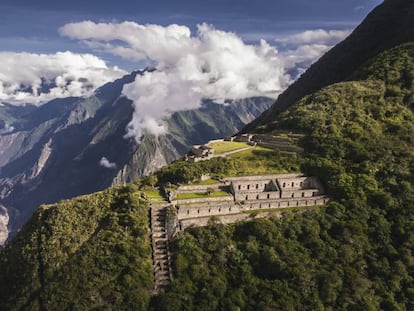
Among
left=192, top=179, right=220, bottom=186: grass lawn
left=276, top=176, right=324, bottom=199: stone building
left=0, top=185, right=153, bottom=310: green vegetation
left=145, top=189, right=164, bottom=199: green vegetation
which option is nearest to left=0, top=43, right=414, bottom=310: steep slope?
left=0, top=185, right=153, bottom=310: green vegetation

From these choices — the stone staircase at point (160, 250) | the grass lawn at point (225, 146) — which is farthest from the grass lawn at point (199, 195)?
the grass lawn at point (225, 146)

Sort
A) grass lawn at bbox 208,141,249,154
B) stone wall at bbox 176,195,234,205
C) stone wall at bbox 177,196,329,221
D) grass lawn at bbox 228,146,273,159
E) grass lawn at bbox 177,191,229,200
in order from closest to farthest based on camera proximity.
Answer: stone wall at bbox 177,196,329,221 → stone wall at bbox 176,195,234,205 → grass lawn at bbox 177,191,229,200 → grass lawn at bbox 228,146,273,159 → grass lawn at bbox 208,141,249,154

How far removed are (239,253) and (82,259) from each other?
22.2m

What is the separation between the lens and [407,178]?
7375 cm

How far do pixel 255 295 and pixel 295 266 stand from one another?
7872 mm

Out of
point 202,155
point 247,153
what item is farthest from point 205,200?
point 247,153

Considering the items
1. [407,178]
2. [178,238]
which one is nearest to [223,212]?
[178,238]

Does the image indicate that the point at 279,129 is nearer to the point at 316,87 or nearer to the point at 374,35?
the point at 316,87

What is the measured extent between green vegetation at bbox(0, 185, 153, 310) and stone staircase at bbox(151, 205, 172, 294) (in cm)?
94

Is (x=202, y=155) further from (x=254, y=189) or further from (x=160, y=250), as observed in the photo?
(x=160, y=250)

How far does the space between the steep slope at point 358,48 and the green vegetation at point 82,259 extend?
105m

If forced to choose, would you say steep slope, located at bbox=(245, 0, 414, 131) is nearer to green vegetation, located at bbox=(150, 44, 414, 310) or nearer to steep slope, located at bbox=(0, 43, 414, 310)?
green vegetation, located at bbox=(150, 44, 414, 310)

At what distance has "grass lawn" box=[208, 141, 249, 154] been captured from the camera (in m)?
84.6

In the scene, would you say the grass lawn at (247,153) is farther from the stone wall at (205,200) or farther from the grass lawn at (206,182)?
the stone wall at (205,200)
